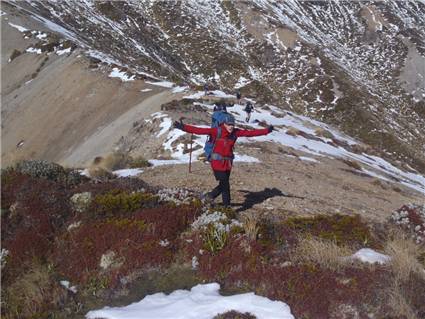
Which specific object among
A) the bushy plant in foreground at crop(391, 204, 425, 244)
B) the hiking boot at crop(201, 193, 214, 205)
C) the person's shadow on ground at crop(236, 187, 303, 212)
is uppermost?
the hiking boot at crop(201, 193, 214, 205)

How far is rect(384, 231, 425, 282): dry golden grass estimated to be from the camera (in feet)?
25.4

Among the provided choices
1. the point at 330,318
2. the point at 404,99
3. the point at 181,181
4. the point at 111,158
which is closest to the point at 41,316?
the point at 330,318

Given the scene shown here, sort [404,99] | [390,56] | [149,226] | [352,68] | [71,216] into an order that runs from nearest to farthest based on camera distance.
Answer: [149,226]
[71,216]
[404,99]
[352,68]
[390,56]

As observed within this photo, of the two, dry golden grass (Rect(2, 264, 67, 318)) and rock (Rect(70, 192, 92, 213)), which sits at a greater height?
dry golden grass (Rect(2, 264, 67, 318))

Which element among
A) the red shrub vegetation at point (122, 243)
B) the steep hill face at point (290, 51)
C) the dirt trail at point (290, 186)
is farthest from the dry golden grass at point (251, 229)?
the steep hill face at point (290, 51)

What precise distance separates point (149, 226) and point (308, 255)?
2.85m

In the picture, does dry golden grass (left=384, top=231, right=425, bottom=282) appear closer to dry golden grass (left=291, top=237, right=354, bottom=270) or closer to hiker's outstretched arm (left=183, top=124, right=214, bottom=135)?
dry golden grass (left=291, top=237, right=354, bottom=270)

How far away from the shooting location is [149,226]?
30.5 ft

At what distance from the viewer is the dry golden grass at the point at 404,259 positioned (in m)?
7.73

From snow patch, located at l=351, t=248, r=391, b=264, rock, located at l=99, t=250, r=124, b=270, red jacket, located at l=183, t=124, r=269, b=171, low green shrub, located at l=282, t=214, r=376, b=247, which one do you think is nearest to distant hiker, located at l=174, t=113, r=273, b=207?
red jacket, located at l=183, t=124, r=269, b=171

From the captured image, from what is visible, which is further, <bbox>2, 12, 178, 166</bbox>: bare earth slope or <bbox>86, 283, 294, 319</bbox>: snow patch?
<bbox>2, 12, 178, 166</bbox>: bare earth slope

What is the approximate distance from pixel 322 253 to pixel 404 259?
124 cm

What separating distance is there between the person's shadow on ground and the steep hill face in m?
52.3

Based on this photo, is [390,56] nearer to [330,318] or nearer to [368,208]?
[368,208]
